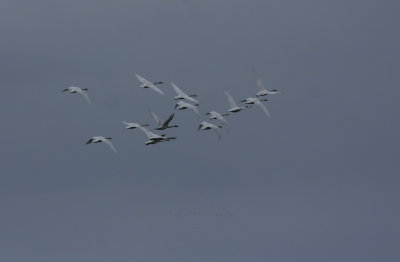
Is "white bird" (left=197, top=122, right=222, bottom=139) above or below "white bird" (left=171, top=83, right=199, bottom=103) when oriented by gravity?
below

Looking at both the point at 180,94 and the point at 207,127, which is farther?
the point at 180,94

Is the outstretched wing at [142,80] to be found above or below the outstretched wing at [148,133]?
above

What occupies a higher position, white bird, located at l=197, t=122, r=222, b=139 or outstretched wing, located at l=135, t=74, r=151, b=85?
outstretched wing, located at l=135, t=74, r=151, b=85

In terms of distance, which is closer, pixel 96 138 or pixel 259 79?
pixel 96 138

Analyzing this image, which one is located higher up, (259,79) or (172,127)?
(259,79)

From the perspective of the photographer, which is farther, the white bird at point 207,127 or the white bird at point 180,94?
the white bird at point 207,127

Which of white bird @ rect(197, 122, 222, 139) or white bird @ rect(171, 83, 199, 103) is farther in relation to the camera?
white bird @ rect(197, 122, 222, 139)

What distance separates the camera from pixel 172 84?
105438mm

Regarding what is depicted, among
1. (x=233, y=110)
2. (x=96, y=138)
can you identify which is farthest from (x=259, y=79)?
(x=96, y=138)

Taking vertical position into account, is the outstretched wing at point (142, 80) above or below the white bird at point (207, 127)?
above

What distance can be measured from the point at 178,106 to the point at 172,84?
138 inches

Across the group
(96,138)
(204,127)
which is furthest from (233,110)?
(96,138)

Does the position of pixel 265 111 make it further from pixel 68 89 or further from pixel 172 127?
pixel 68 89

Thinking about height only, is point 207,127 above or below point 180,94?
below
